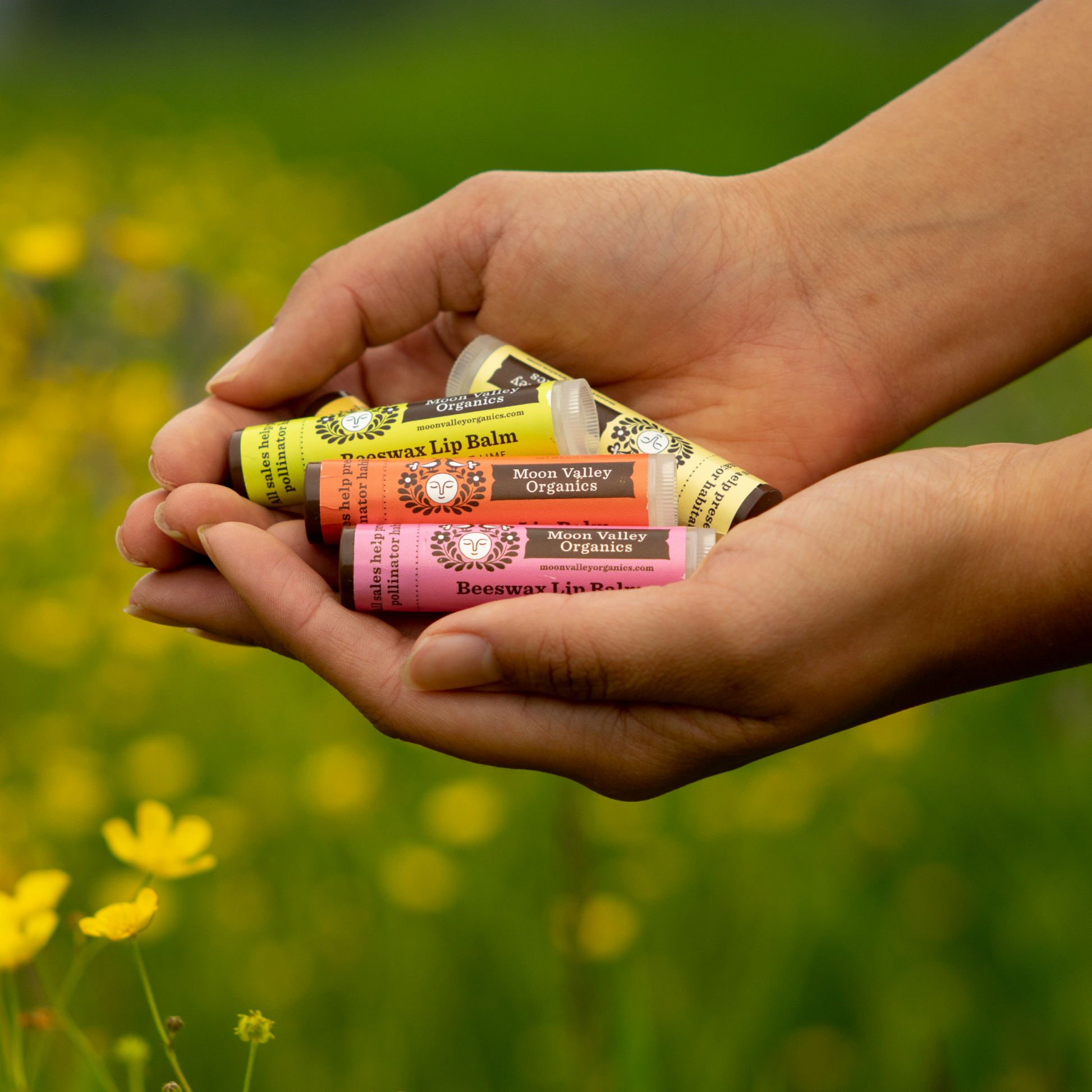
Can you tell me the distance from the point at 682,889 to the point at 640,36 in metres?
10.1

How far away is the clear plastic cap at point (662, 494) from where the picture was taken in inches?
80.9

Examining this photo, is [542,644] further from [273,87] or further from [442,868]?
[273,87]

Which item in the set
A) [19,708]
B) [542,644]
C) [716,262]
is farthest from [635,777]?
[19,708]

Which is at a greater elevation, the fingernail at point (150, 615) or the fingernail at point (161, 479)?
the fingernail at point (161, 479)

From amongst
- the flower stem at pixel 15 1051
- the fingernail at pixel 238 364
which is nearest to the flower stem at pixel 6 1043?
the flower stem at pixel 15 1051

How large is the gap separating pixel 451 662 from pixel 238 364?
3.64 ft

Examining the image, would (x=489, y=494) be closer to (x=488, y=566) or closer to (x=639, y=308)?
(x=488, y=566)

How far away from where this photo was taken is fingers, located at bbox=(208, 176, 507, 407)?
91.1 inches

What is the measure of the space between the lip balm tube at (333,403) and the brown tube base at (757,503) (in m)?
0.92

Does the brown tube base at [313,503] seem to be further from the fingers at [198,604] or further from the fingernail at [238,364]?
the fingernail at [238,364]

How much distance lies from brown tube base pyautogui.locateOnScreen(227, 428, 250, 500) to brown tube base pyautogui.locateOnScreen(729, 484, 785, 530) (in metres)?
1.02

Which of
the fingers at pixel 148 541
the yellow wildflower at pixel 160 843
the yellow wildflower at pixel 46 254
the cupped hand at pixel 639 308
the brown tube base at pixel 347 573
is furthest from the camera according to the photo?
the yellow wildflower at pixel 46 254

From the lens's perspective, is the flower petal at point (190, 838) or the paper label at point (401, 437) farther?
the paper label at point (401, 437)

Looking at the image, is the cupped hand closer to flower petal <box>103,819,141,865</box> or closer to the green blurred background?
the green blurred background
